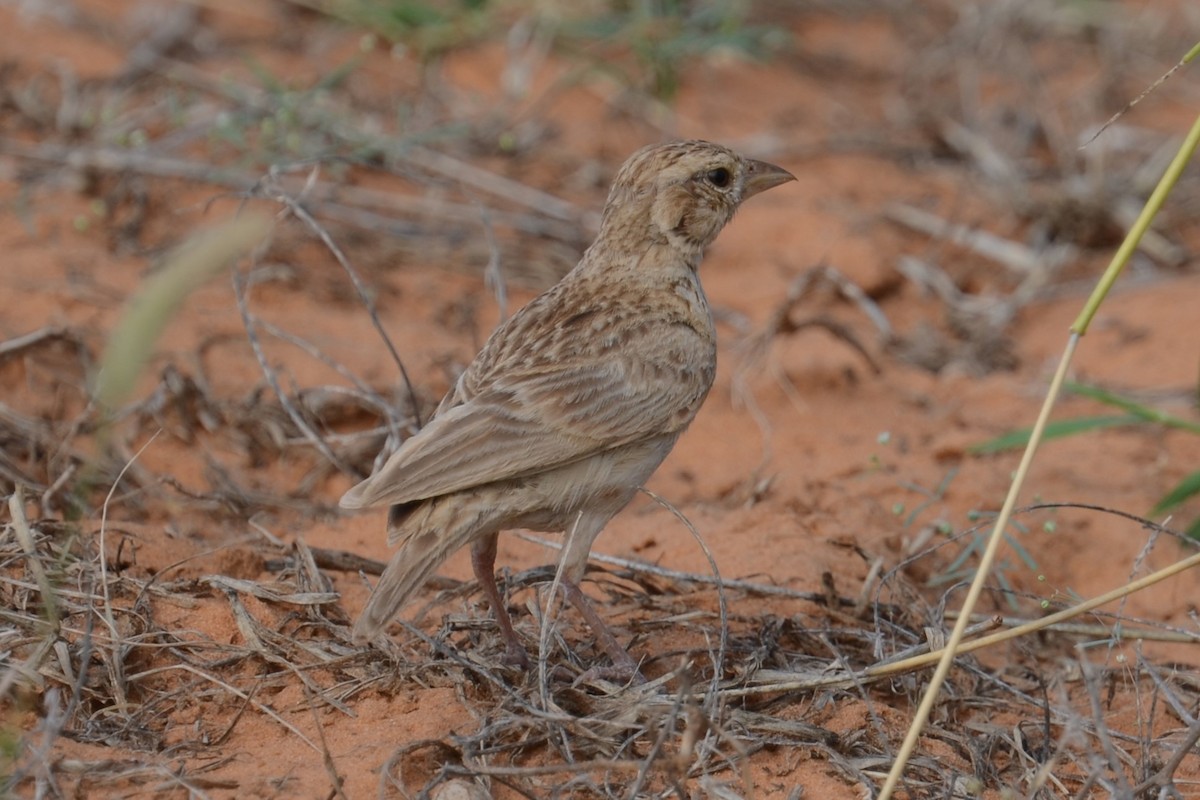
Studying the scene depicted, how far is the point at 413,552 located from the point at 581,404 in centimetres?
69

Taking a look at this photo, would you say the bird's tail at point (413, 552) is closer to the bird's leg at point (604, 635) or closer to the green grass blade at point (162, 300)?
the bird's leg at point (604, 635)

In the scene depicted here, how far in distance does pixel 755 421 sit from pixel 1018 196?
3053 millimetres

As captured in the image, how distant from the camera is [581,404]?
4148mm

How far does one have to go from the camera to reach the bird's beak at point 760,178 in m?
4.88

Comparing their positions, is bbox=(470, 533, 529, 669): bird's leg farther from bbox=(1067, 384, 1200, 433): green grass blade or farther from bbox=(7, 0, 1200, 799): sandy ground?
bbox=(1067, 384, 1200, 433): green grass blade

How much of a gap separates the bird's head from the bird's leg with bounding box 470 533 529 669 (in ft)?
3.82

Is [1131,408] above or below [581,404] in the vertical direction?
below

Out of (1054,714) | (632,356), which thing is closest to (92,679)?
(632,356)

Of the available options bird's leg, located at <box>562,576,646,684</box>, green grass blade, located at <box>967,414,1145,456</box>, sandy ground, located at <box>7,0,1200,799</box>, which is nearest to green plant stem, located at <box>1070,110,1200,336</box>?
sandy ground, located at <box>7,0,1200,799</box>

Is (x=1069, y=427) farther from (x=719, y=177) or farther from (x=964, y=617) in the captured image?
(x=964, y=617)

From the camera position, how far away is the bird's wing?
3.84 meters

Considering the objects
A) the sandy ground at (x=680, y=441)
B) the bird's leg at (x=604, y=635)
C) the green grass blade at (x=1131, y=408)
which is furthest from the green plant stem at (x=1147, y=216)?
the green grass blade at (x=1131, y=408)

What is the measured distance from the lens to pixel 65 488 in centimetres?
490

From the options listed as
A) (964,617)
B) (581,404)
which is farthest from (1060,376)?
(581,404)
